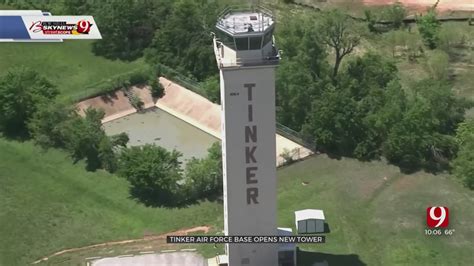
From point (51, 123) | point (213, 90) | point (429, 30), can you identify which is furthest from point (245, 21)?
point (429, 30)

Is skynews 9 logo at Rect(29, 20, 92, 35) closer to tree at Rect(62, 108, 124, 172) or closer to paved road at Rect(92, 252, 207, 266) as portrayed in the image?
tree at Rect(62, 108, 124, 172)

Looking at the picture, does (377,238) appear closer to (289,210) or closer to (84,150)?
(289,210)

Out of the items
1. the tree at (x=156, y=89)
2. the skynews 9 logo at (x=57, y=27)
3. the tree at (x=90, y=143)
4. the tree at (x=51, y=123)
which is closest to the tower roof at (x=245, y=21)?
the tree at (x=90, y=143)

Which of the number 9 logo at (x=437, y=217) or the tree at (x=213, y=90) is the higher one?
the tree at (x=213, y=90)

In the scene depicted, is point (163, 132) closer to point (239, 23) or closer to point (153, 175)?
point (153, 175)

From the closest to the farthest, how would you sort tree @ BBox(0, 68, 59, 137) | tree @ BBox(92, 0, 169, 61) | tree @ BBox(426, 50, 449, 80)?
tree @ BBox(0, 68, 59, 137) → tree @ BBox(426, 50, 449, 80) → tree @ BBox(92, 0, 169, 61)

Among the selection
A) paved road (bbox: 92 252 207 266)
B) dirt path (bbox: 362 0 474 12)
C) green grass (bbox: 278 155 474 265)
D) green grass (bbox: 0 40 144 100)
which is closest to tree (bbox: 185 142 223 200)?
green grass (bbox: 278 155 474 265)

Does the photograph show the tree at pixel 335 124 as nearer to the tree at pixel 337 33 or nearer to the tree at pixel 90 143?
the tree at pixel 337 33
